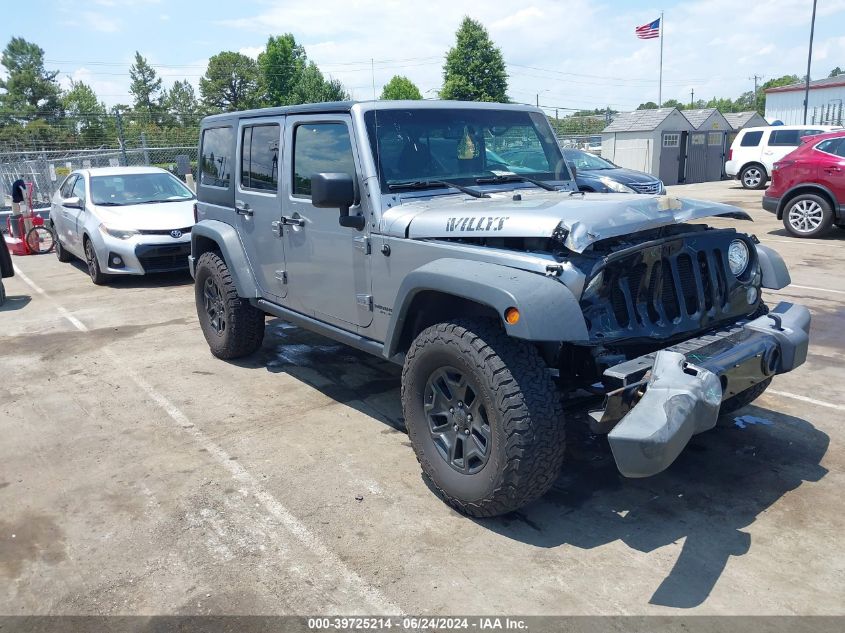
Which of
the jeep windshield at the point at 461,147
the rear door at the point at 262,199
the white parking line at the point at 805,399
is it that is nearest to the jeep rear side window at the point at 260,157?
the rear door at the point at 262,199

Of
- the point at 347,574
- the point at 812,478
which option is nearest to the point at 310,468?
the point at 347,574

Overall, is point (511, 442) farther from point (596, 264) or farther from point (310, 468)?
point (310, 468)

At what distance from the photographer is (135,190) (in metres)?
10.5

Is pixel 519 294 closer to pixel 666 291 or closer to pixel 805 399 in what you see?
pixel 666 291

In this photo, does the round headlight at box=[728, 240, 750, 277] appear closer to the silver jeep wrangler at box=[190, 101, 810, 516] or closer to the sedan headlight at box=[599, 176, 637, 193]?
the silver jeep wrangler at box=[190, 101, 810, 516]

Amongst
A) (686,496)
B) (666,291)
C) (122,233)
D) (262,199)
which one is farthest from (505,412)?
(122,233)

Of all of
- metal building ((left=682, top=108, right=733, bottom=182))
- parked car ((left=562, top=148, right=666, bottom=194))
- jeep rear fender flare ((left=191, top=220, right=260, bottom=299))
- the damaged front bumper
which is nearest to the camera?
the damaged front bumper

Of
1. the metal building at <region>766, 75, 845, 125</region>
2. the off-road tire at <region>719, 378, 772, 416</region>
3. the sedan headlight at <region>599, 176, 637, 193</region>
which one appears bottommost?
the off-road tire at <region>719, 378, 772, 416</region>

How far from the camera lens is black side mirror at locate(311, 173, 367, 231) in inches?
150

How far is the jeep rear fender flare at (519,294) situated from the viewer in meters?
2.91

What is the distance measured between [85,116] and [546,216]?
46696 mm

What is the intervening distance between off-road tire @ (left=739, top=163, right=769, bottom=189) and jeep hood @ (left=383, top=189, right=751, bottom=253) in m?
20.0

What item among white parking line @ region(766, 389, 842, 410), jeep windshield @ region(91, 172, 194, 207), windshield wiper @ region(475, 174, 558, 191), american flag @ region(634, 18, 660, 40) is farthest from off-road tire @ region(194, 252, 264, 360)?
american flag @ region(634, 18, 660, 40)

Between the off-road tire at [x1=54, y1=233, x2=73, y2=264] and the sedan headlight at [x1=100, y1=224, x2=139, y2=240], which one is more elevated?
the sedan headlight at [x1=100, y1=224, x2=139, y2=240]
